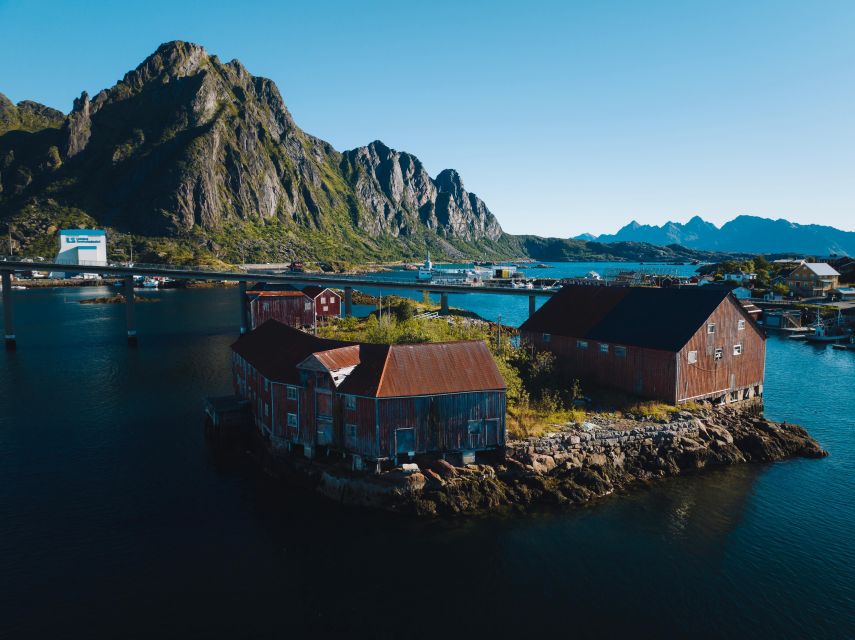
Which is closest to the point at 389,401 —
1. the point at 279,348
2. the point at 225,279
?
the point at 279,348

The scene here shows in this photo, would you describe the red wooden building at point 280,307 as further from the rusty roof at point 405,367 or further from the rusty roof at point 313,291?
the rusty roof at point 405,367

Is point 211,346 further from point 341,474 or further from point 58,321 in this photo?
point 341,474

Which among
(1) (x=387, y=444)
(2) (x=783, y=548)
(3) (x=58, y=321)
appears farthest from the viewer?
(3) (x=58, y=321)

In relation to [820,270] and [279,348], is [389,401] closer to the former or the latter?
[279,348]

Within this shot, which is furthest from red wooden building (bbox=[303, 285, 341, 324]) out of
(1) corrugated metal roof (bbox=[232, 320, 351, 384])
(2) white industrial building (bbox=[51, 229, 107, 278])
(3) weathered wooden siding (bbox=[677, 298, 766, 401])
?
(2) white industrial building (bbox=[51, 229, 107, 278])

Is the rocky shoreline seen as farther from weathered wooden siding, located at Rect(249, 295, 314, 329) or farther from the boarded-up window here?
weathered wooden siding, located at Rect(249, 295, 314, 329)

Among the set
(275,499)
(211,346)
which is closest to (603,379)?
(275,499)
